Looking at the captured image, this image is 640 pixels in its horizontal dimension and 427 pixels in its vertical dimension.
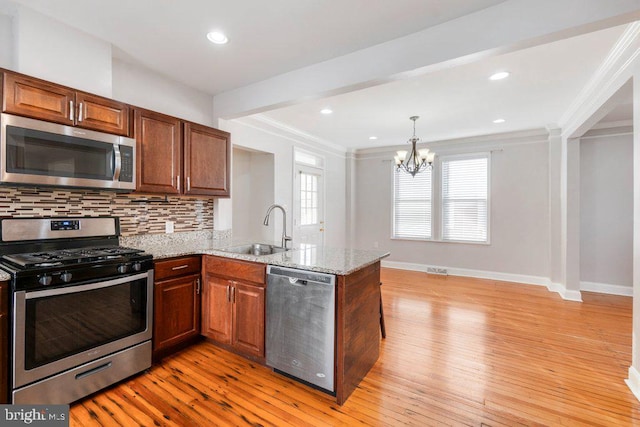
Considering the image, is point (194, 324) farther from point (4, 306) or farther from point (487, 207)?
point (487, 207)

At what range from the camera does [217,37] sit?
2340mm

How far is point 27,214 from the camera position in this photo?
2.17 m

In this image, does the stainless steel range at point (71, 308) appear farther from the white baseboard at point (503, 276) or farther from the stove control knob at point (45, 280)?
the white baseboard at point (503, 276)

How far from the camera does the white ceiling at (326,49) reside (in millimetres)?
2000

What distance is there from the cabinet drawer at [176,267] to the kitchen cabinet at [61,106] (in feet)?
3.73

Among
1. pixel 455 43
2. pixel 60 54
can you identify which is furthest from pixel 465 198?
pixel 60 54

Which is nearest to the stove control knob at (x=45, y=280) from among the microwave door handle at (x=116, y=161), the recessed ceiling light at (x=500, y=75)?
the microwave door handle at (x=116, y=161)

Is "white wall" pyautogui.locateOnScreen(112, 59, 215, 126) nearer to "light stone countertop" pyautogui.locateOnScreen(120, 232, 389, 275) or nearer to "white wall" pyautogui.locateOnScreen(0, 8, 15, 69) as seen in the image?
"white wall" pyautogui.locateOnScreen(0, 8, 15, 69)

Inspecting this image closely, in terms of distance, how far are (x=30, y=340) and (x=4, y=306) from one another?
247 mm

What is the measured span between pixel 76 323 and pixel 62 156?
1170 millimetres

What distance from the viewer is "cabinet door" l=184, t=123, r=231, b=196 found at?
2.96 meters

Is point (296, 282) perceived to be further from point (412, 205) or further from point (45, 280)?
point (412, 205)

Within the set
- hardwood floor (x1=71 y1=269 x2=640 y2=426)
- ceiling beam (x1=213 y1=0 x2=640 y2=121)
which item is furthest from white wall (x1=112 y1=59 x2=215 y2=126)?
hardwood floor (x1=71 y1=269 x2=640 y2=426)

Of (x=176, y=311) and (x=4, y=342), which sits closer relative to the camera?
(x=4, y=342)
